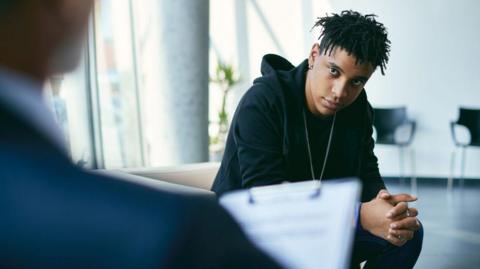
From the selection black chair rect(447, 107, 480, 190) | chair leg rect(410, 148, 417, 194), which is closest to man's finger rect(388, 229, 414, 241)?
chair leg rect(410, 148, 417, 194)

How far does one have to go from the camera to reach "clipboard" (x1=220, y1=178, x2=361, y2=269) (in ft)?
2.07

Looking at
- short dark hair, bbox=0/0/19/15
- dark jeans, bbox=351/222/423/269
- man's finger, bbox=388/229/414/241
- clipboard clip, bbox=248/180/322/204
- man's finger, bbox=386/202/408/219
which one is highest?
short dark hair, bbox=0/0/19/15

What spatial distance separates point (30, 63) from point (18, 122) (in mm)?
75

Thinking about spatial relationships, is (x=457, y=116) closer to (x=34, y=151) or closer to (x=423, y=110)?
(x=423, y=110)

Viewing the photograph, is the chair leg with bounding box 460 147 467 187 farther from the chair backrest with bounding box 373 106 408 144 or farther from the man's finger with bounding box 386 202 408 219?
the man's finger with bounding box 386 202 408 219

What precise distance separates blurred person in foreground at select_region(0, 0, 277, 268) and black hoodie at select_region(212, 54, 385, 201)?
130 cm

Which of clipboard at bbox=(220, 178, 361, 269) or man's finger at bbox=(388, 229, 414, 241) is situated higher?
clipboard at bbox=(220, 178, 361, 269)

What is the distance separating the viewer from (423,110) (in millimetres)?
7535

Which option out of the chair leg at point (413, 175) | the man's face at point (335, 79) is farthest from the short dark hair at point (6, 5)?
the chair leg at point (413, 175)

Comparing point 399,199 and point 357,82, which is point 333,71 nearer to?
point 357,82

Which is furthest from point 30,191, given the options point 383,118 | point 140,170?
point 383,118

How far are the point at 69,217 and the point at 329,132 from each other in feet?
5.44

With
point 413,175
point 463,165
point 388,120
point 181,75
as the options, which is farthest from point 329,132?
point 463,165

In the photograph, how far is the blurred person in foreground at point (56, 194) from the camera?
45 cm
